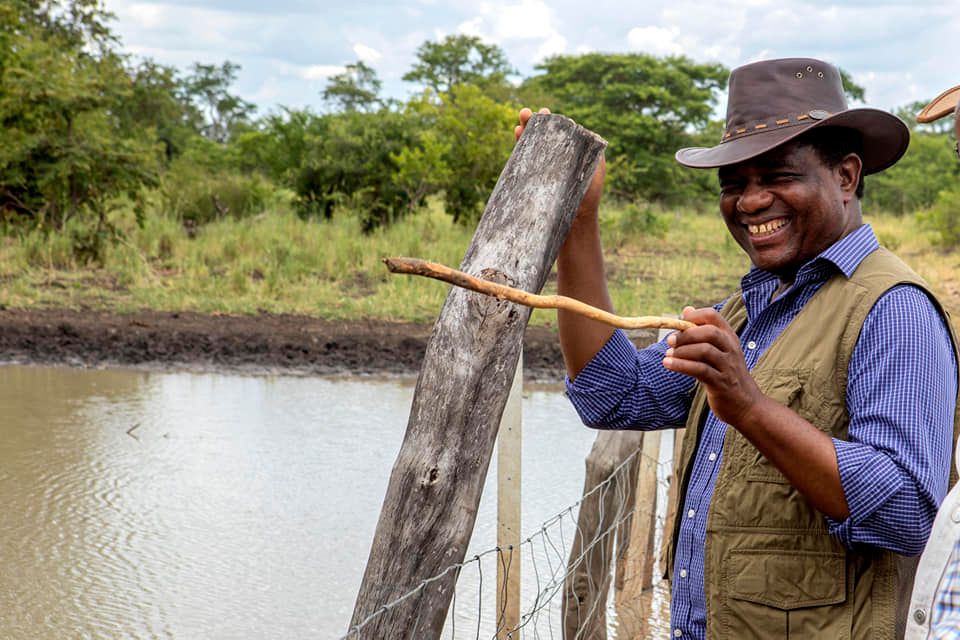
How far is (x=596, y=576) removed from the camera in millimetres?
3955

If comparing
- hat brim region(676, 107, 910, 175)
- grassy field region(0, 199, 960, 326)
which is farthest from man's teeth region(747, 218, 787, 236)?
grassy field region(0, 199, 960, 326)

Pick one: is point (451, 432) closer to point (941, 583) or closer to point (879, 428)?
point (879, 428)

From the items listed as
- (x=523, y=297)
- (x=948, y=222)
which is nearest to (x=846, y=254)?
(x=523, y=297)

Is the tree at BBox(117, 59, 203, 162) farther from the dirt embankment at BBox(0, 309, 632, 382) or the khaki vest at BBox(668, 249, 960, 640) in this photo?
the khaki vest at BBox(668, 249, 960, 640)

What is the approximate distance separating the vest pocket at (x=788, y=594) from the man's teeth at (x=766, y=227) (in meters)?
0.50

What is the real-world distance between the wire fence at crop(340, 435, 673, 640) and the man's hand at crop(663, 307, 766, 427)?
58.0 inches

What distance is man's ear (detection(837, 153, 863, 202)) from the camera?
1.91m

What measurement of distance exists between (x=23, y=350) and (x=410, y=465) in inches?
321

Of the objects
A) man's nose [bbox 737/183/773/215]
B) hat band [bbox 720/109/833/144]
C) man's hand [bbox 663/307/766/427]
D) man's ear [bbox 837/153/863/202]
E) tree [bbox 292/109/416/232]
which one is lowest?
man's hand [bbox 663/307/766/427]

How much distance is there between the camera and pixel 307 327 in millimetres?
Answer: 10633

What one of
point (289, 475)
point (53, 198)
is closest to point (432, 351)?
point (289, 475)

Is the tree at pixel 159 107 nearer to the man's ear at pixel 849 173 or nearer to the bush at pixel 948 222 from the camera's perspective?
the bush at pixel 948 222

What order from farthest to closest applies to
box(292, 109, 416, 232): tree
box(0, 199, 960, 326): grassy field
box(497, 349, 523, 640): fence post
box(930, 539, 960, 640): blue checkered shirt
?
1. box(292, 109, 416, 232): tree
2. box(0, 199, 960, 326): grassy field
3. box(497, 349, 523, 640): fence post
4. box(930, 539, 960, 640): blue checkered shirt

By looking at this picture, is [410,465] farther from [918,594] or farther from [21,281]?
[21,281]
